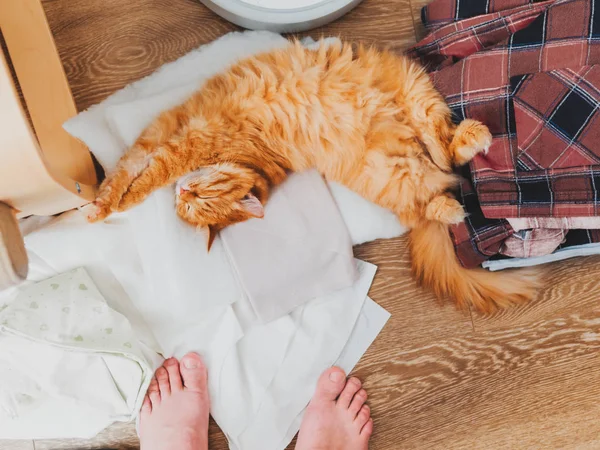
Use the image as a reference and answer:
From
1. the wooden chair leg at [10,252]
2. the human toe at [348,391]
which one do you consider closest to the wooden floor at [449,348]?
the human toe at [348,391]

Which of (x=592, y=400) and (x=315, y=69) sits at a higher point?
(x=315, y=69)

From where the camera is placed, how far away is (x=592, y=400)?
133 centimetres

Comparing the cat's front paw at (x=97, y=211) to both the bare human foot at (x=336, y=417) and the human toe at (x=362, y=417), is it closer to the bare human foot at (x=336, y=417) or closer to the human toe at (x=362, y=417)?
the bare human foot at (x=336, y=417)

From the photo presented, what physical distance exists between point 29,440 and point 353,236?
3.10 ft

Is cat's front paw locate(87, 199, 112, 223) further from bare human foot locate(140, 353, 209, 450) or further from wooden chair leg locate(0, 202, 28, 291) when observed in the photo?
bare human foot locate(140, 353, 209, 450)

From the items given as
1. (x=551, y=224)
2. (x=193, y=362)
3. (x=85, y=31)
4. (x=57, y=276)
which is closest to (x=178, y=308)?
(x=193, y=362)

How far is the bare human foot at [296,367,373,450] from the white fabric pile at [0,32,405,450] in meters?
0.03

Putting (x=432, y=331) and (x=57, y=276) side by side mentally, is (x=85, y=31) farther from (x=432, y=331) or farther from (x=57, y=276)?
(x=432, y=331)

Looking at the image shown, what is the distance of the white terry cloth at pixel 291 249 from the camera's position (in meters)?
1.18

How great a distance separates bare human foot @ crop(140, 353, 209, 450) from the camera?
3.99 ft

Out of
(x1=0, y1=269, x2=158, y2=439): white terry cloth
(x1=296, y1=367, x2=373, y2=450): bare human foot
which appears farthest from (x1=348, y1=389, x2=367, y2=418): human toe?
(x1=0, y1=269, x2=158, y2=439): white terry cloth

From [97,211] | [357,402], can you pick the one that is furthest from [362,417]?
[97,211]

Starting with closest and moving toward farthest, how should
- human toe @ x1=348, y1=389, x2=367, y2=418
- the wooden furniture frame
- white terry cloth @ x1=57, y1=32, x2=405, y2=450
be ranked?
1. the wooden furniture frame
2. white terry cloth @ x1=57, y1=32, x2=405, y2=450
3. human toe @ x1=348, y1=389, x2=367, y2=418

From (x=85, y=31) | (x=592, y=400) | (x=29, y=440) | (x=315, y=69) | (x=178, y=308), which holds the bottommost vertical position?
(x=592, y=400)
